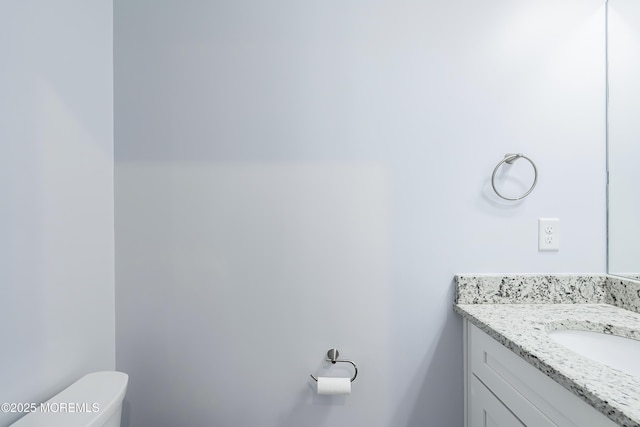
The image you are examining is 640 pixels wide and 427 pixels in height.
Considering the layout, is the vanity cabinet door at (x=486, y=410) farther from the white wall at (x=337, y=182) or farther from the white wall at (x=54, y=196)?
the white wall at (x=54, y=196)

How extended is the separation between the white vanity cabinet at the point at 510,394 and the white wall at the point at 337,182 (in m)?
0.11

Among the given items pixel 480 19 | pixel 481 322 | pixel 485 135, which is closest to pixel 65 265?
pixel 481 322

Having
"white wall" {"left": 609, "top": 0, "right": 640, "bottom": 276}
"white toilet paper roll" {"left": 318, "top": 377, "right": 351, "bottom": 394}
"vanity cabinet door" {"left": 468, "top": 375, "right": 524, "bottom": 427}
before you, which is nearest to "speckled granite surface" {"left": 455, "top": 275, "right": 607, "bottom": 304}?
"white wall" {"left": 609, "top": 0, "right": 640, "bottom": 276}

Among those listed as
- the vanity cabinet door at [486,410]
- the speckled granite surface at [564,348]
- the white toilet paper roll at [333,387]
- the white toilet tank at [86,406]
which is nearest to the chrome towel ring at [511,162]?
the speckled granite surface at [564,348]

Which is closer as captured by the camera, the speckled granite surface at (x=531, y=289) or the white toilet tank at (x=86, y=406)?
the white toilet tank at (x=86, y=406)

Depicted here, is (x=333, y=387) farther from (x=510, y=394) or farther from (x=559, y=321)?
(x=559, y=321)

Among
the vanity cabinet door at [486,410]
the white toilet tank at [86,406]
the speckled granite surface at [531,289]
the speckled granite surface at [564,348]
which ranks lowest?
the vanity cabinet door at [486,410]

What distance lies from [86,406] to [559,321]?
4.64 ft

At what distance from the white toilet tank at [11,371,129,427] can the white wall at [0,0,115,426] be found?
95 mm

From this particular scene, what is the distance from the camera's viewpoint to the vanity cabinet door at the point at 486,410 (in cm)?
90

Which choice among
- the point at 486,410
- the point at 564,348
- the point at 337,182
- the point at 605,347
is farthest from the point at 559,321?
the point at 337,182

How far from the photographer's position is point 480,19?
1206mm

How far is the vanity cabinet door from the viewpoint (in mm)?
900

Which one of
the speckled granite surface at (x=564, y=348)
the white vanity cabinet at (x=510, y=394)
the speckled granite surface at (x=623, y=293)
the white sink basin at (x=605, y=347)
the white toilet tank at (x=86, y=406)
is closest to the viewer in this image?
the speckled granite surface at (x=564, y=348)
